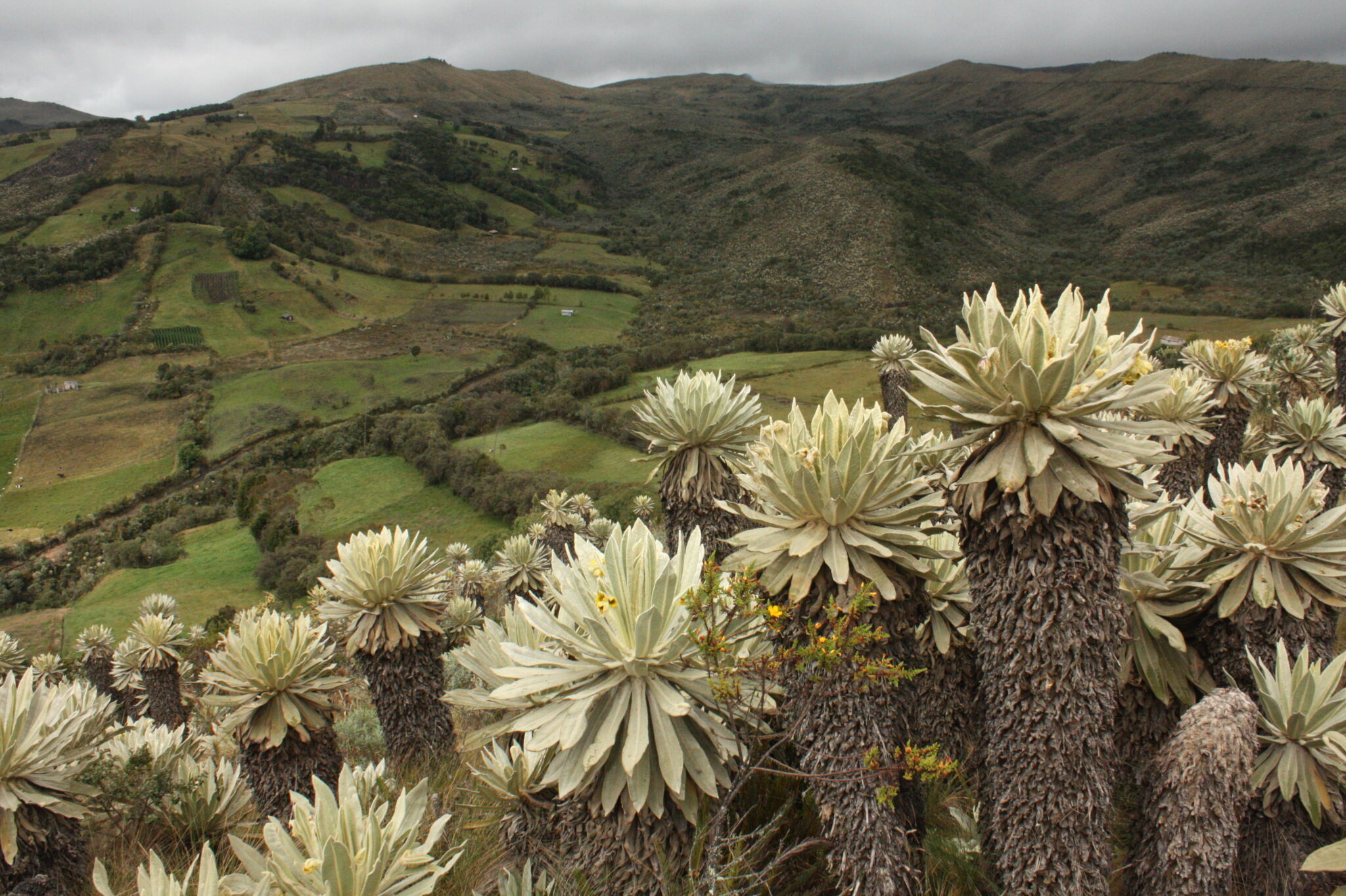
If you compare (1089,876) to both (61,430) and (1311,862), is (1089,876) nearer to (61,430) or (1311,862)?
(1311,862)

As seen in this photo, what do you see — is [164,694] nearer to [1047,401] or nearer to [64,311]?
[1047,401]

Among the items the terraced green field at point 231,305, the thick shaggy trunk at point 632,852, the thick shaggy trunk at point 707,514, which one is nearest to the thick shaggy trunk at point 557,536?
the thick shaggy trunk at point 707,514

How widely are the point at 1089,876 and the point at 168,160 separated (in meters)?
167

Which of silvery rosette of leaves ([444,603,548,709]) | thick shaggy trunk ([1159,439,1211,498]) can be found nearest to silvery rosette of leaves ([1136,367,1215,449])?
thick shaggy trunk ([1159,439,1211,498])

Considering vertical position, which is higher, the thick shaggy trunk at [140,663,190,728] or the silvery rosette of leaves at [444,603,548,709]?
the silvery rosette of leaves at [444,603,548,709]

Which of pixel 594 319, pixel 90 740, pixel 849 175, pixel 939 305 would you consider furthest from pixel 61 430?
pixel 849 175

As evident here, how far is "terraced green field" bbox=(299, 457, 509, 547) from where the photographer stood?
4694cm

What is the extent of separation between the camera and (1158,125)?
15725cm

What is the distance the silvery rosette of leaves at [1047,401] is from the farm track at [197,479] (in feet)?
231

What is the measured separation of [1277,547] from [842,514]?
2417 mm

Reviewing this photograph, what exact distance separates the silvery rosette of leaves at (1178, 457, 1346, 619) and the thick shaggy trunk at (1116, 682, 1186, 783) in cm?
63

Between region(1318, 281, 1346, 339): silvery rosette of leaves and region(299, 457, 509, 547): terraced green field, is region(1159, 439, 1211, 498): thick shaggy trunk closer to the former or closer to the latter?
region(1318, 281, 1346, 339): silvery rosette of leaves

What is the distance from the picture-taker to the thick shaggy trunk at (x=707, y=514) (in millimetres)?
6363

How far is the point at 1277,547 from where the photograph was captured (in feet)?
11.8
